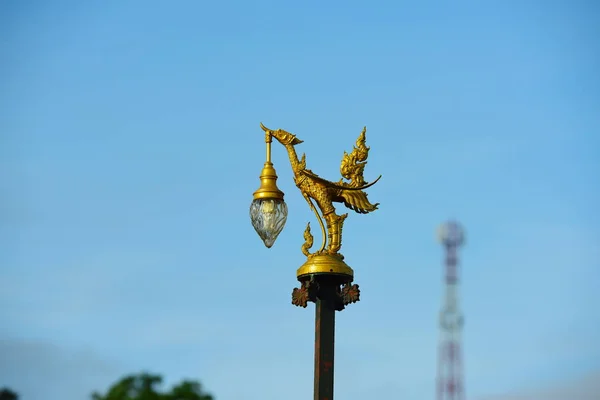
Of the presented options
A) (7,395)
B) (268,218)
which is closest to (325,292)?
(268,218)

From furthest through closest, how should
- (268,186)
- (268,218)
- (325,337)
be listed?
1. (268,186)
2. (268,218)
3. (325,337)

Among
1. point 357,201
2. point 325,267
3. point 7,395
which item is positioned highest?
point 357,201

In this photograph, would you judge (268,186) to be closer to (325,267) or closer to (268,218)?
(268,218)

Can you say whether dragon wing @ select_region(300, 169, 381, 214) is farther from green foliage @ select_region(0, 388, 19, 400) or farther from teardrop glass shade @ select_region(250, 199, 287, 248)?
green foliage @ select_region(0, 388, 19, 400)

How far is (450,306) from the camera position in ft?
74.7

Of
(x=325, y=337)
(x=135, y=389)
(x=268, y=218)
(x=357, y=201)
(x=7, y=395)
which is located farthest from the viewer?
(x=357, y=201)

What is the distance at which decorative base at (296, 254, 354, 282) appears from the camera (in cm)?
2072

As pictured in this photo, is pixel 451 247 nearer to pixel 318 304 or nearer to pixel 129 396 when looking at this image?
pixel 318 304

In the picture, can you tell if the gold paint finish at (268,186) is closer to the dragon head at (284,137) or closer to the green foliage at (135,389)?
the dragon head at (284,137)

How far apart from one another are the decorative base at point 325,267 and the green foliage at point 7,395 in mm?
6588

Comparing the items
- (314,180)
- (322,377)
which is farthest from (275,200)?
(322,377)

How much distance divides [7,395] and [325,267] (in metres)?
6.79

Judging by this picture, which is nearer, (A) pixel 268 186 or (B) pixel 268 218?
(B) pixel 268 218

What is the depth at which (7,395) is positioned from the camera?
15.2 meters
